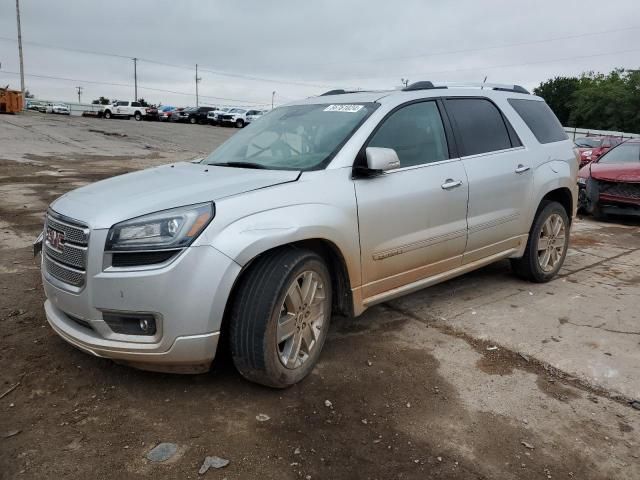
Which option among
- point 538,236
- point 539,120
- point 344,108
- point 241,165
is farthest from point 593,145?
point 241,165

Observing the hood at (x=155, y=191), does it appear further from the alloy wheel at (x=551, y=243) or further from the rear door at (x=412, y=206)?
the alloy wheel at (x=551, y=243)

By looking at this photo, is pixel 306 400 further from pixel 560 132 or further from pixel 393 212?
pixel 560 132

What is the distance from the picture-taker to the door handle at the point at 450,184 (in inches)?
157

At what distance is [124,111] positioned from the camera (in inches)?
1881

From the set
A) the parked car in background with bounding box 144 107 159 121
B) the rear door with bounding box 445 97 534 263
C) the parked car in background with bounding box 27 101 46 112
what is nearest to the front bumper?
the rear door with bounding box 445 97 534 263

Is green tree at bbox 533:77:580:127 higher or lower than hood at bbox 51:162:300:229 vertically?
higher

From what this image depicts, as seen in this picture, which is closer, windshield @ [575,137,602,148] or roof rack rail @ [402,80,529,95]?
roof rack rail @ [402,80,529,95]

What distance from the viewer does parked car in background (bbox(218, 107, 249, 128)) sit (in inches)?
1706

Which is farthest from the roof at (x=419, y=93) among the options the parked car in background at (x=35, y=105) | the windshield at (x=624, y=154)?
the parked car in background at (x=35, y=105)

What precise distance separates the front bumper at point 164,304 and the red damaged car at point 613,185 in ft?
25.9

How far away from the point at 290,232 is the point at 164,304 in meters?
0.77

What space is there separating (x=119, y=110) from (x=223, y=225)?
49029 mm

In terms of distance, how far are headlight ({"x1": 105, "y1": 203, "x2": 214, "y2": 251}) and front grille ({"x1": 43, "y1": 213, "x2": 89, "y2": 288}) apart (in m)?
0.19

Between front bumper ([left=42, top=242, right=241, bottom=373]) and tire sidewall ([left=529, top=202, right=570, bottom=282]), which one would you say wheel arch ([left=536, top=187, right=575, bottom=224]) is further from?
front bumper ([left=42, top=242, right=241, bottom=373])
